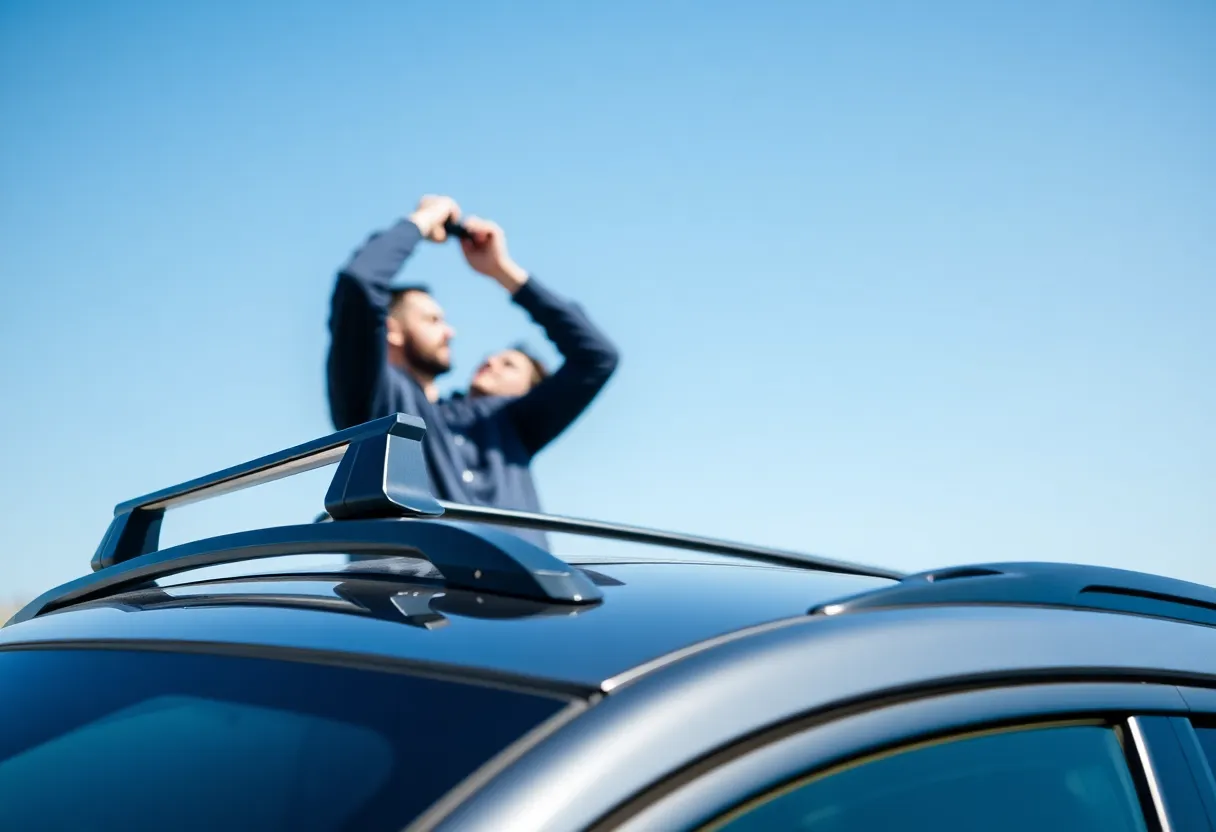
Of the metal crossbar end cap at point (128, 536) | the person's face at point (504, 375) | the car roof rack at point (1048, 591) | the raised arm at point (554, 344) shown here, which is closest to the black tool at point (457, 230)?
the raised arm at point (554, 344)

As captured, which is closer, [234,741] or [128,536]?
[234,741]

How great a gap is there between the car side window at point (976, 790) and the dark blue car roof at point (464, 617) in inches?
5.5

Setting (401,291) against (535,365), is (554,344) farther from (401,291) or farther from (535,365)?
(401,291)

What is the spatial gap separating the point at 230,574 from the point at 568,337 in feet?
11.2

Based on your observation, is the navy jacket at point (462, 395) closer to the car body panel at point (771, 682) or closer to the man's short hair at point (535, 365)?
the man's short hair at point (535, 365)

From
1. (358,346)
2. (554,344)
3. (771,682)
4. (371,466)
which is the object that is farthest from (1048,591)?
(554,344)

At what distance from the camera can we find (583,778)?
2.59 ft

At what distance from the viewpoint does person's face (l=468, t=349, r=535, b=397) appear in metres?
4.75

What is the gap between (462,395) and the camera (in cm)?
451

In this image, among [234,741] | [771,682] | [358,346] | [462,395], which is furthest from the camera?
[462,395]

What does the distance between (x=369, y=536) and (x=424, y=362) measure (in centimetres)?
347

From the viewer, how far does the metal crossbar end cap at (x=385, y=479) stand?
126cm

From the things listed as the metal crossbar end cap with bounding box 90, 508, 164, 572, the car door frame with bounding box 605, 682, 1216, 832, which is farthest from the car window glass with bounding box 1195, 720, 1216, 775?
the metal crossbar end cap with bounding box 90, 508, 164, 572

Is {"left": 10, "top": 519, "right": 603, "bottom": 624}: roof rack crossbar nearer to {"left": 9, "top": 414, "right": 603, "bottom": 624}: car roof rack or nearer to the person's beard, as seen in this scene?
{"left": 9, "top": 414, "right": 603, "bottom": 624}: car roof rack
